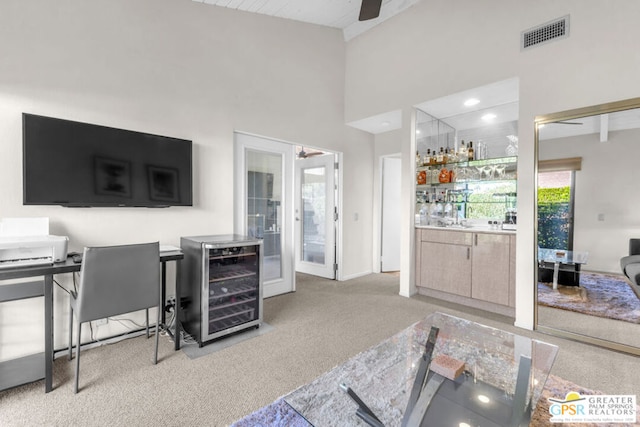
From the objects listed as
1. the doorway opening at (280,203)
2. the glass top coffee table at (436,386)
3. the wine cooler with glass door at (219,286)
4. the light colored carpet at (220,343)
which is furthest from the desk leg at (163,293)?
the glass top coffee table at (436,386)

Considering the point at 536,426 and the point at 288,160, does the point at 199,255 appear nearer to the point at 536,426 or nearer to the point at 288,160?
the point at 288,160

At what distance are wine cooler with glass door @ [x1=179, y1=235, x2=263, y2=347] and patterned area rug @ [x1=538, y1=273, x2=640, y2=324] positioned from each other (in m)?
2.87

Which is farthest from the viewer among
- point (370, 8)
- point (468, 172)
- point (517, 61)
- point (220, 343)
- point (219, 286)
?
point (468, 172)

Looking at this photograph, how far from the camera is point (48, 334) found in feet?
6.30

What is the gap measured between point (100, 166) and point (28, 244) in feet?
2.63

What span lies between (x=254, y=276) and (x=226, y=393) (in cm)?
114

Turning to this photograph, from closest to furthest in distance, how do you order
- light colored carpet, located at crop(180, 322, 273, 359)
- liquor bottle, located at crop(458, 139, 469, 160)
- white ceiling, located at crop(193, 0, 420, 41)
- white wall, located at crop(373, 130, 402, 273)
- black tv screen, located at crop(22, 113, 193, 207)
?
black tv screen, located at crop(22, 113, 193, 207), light colored carpet, located at crop(180, 322, 273, 359), white ceiling, located at crop(193, 0, 420, 41), liquor bottle, located at crop(458, 139, 469, 160), white wall, located at crop(373, 130, 402, 273)

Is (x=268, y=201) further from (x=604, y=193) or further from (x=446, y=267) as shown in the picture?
(x=604, y=193)

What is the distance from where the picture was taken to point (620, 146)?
→ 257cm

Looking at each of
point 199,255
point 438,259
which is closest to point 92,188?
point 199,255

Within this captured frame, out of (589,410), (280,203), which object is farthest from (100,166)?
(589,410)

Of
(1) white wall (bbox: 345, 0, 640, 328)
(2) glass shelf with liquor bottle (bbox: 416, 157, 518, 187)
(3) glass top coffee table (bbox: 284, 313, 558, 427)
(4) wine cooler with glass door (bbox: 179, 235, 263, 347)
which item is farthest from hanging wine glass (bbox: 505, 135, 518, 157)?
(4) wine cooler with glass door (bbox: 179, 235, 263, 347)

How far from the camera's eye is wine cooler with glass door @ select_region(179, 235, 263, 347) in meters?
2.52

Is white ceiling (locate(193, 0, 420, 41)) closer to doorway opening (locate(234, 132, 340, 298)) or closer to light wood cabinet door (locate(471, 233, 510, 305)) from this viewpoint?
doorway opening (locate(234, 132, 340, 298))
